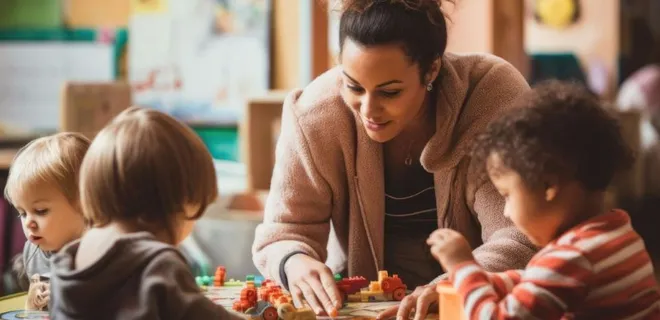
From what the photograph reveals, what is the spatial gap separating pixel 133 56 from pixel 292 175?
2833mm

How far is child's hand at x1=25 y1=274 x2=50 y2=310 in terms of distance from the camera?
1.78 metres

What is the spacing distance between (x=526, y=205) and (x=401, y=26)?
2.00 feet

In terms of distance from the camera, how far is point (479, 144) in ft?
4.90

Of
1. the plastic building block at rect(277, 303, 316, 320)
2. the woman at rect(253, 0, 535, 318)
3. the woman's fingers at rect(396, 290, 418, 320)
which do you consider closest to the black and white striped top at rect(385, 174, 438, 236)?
the woman at rect(253, 0, 535, 318)

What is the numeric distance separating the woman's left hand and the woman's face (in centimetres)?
35

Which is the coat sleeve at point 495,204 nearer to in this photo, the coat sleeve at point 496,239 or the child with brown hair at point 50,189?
the coat sleeve at point 496,239

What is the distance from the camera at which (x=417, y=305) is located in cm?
172

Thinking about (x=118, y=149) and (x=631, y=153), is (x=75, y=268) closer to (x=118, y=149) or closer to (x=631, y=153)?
(x=118, y=149)

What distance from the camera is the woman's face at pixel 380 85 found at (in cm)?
191

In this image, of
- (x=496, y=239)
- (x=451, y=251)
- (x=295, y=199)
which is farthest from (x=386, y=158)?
(x=451, y=251)

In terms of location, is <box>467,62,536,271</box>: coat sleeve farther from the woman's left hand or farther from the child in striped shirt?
the child in striped shirt

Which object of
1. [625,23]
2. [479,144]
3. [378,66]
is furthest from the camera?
[625,23]

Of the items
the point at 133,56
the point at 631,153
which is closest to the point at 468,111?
the point at 631,153

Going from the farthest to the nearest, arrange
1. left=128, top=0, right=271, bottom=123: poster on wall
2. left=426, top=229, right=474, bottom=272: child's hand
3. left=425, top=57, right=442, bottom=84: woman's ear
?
left=128, top=0, right=271, bottom=123: poster on wall, left=425, top=57, right=442, bottom=84: woman's ear, left=426, top=229, right=474, bottom=272: child's hand
